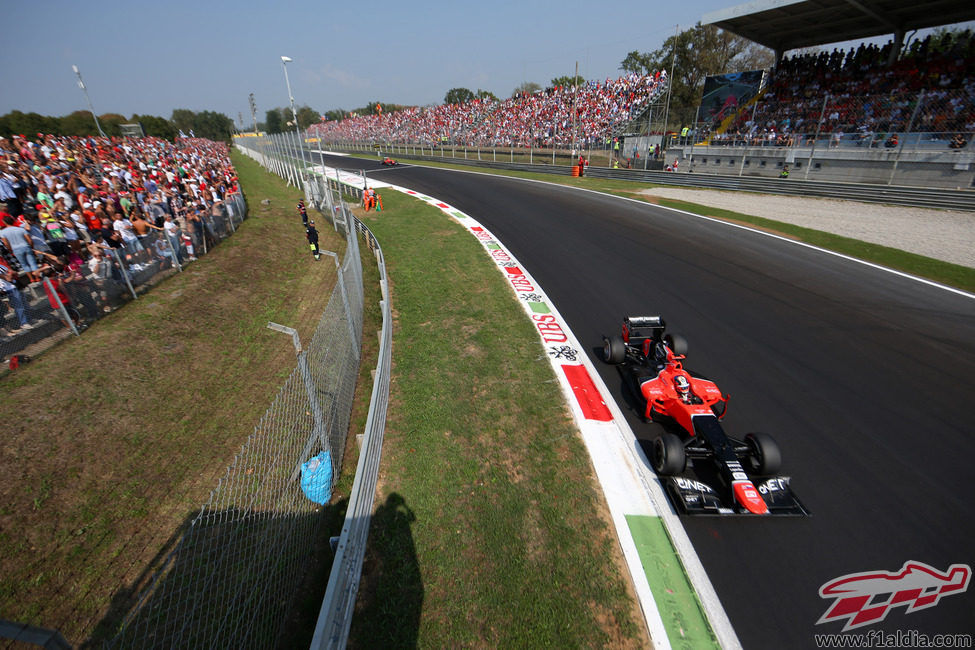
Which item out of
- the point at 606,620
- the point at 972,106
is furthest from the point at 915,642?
the point at 972,106

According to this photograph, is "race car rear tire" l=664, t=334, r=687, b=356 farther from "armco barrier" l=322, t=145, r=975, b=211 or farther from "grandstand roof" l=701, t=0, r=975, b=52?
"grandstand roof" l=701, t=0, r=975, b=52

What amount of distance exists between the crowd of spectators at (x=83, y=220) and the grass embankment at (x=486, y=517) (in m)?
6.94

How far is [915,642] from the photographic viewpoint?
3.36 meters

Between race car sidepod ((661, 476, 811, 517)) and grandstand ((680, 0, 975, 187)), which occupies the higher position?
grandstand ((680, 0, 975, 187))

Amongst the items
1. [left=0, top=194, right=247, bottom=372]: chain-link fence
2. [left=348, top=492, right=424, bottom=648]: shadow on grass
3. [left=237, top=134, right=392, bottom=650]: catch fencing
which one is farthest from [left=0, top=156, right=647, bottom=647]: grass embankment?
[left=0, top=194, right=247, bottom=372]: chain-link fence

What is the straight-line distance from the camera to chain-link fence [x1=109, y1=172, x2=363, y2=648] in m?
3.65

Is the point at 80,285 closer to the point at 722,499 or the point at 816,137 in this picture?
the point at 722,499

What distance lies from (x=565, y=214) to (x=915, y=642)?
15.9 metres

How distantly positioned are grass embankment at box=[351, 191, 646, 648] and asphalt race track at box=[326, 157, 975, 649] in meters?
1.12

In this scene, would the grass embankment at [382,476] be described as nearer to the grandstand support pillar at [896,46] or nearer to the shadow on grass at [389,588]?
the shadow on grass at [389,588]

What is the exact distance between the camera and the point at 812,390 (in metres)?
6.20

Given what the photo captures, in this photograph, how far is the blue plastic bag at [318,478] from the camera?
4.72 meters

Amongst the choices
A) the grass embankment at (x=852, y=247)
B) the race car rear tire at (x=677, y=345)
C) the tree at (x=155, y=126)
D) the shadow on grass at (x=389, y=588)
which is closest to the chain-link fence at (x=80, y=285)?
the shadow on grass at (x=389, y=588)

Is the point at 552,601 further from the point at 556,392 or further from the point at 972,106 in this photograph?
the point at 972,106
